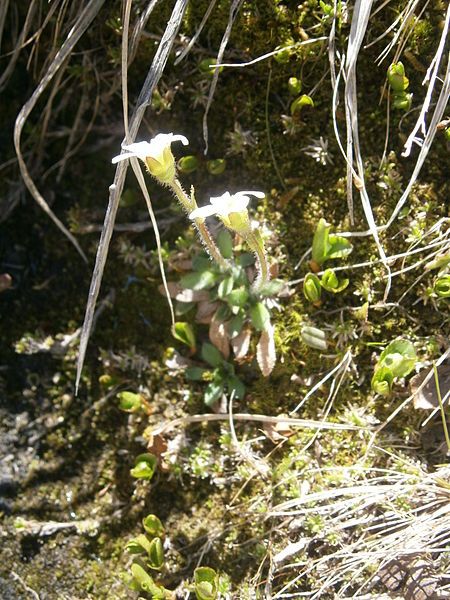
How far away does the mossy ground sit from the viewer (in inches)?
98.3

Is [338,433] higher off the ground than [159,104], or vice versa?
[159,104]

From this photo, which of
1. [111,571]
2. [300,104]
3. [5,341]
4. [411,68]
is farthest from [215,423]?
[411,68]

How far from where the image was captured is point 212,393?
266 centimetres

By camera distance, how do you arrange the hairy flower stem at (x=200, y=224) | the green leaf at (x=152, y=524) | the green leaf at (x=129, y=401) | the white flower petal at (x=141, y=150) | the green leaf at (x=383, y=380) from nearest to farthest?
the white flower petal at (x=141, y=150) → the hairy flower stem at (x=200, y=224) → the green leaf at (x=383, y=380) → the green leaf at (x=152, y=524) → the green leaf at (x=129, y=401)

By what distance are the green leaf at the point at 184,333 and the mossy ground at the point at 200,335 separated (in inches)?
5.7

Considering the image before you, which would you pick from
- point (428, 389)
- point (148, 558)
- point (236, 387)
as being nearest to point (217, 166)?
point (236, 387)

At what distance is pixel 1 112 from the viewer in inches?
122

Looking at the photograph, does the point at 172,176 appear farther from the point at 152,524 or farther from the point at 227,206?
the point at 152,524

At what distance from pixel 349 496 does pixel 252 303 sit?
83 centimetres

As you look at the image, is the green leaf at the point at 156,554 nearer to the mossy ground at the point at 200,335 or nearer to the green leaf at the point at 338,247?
the mossy ground at the point at 200,335

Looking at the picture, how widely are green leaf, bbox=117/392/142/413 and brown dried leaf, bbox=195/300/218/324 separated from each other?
16.8 inches

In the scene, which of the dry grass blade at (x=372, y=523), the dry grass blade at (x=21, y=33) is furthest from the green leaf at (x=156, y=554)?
the dry grass blade at (x=21, y=33)

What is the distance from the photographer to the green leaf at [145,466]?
261cm

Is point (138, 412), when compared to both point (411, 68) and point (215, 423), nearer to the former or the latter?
point (215, 423)
